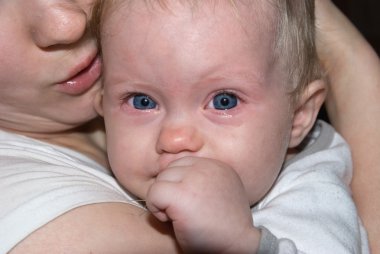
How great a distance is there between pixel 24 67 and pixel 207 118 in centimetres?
37

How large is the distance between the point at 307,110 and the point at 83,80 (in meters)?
0.47

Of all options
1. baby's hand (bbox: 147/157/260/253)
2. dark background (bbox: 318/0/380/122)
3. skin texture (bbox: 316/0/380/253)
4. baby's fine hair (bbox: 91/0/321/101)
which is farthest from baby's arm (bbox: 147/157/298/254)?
dark background (bbox: 318/0/380/122)

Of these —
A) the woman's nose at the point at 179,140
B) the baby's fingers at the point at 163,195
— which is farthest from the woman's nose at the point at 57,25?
the baby's fingers at the point at 163,195

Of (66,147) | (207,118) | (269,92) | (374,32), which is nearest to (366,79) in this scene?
(269,92)

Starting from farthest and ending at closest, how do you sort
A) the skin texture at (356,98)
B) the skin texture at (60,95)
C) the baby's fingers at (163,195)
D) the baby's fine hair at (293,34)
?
the skin texture at (356,98) → the baby's fine hair at (293,34) → the skin texture at (60,95) → the baby's fingers at (163,195)

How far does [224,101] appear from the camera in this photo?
47.8 inches

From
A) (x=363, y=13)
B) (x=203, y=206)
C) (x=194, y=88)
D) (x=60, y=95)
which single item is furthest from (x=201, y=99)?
(x=363, y=13)

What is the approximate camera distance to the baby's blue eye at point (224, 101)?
1211 mm

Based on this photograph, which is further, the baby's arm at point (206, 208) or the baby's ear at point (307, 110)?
the baby's ear at point (307, 110)

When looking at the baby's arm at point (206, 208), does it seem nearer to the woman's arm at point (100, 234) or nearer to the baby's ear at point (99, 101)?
the woman's arm at point (100, 234)

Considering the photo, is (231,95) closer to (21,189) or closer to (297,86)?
(297,86)

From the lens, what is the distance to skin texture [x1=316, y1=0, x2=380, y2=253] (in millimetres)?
1502

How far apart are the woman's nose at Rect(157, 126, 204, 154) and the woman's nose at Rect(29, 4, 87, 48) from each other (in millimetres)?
253

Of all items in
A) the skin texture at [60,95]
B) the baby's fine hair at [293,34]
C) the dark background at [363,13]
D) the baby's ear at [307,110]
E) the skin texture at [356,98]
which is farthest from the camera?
the dark background at [363,13]
